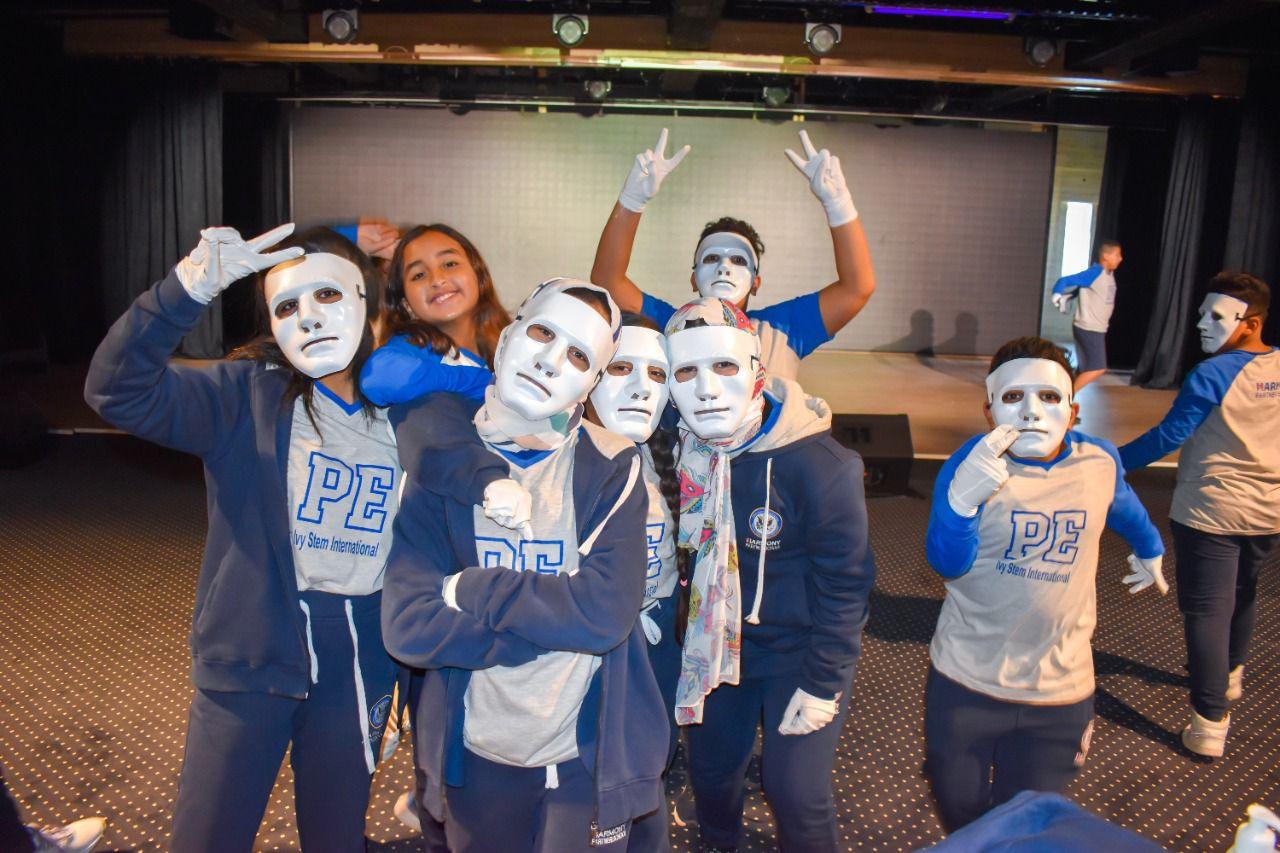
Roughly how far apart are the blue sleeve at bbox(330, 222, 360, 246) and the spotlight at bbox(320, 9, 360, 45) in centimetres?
592

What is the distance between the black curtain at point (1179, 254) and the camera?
10.0m

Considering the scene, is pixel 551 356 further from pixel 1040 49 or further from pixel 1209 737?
pixel 1040 49

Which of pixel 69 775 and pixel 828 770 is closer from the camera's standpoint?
pixel 828 770

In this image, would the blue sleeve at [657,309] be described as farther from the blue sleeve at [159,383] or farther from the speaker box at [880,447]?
the speaker box at [880,447]

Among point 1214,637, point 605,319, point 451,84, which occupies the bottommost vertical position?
point 1214,637

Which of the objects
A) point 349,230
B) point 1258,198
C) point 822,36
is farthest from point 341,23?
point 1258,198

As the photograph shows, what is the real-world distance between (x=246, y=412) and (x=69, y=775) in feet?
5.66

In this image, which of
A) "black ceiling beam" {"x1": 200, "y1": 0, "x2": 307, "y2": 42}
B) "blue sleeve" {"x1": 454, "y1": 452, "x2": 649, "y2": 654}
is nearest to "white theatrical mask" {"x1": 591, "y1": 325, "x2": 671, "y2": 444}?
"blue sleeve" {"x1": 454, "y1": 452, "x2": 649, "y2": 654}

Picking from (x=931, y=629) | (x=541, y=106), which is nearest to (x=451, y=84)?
(x=541, y=106)

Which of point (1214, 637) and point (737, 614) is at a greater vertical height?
point (737, 614)

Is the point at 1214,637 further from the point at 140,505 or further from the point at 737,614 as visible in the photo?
the point at 140,505

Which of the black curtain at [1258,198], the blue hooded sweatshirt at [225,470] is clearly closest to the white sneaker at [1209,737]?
the blue hooded sweatshirt at [225,470]

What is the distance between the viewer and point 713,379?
77.7 inches

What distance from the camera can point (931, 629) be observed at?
4.10m
